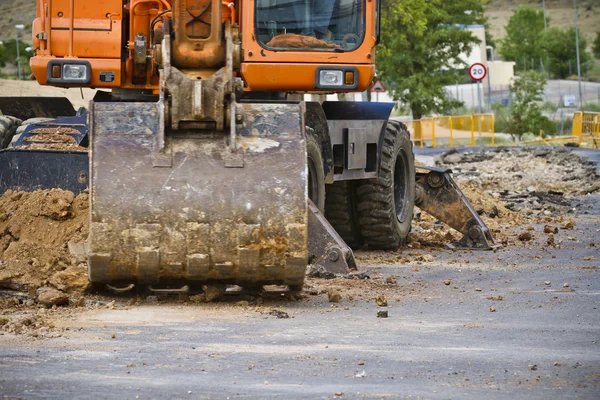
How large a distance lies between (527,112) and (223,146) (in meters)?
46.2

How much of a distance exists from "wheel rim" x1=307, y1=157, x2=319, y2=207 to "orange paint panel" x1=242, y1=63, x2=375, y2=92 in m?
0.85

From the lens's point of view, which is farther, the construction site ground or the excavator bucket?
the excavator bucket

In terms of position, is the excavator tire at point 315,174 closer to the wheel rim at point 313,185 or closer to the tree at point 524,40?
the wheel rim at point 313,185

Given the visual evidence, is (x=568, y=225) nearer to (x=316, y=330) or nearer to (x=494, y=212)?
(x=494, y=212)

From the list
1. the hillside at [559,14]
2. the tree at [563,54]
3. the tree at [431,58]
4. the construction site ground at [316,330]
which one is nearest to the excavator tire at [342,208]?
the construction site ground at [316,330]

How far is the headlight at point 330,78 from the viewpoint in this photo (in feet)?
37.1

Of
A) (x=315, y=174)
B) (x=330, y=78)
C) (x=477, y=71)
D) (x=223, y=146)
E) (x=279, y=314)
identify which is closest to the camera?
(x=279, y=314)

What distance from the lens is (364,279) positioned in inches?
414

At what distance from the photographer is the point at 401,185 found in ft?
47.0

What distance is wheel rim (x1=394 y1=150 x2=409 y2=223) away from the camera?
1413cm

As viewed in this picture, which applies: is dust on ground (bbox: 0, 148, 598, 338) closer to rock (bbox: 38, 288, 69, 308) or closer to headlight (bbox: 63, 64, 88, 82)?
rock (bbox: 38, 288, 69, 308)

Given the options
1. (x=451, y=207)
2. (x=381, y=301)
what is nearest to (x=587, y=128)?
(x=451, y=207)

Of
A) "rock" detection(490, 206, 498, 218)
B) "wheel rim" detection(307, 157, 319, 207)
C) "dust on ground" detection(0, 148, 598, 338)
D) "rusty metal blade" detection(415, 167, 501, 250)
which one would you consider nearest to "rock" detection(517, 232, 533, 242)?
"dust on ground" detection(0, 148, 598, 338)

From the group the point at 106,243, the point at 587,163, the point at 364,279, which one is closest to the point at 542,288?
the point at 364,279
